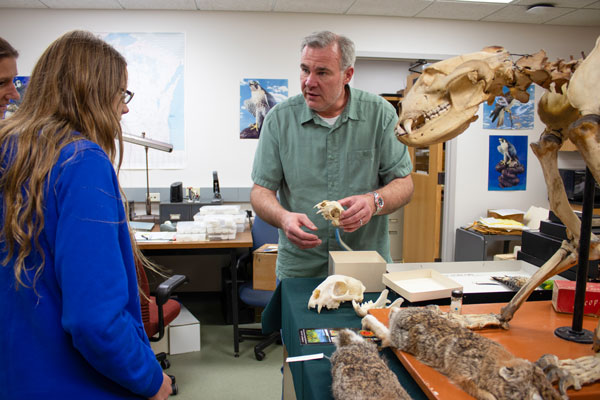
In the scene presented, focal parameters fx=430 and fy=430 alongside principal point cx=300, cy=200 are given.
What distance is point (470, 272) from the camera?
1.81 metres

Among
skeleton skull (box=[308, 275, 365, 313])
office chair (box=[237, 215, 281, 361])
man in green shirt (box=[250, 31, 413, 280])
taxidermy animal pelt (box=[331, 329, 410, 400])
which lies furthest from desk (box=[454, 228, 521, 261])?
taxidermy animal pelt (box=[331, 329, 410, 400])

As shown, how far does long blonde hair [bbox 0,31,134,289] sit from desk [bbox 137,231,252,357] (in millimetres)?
2513

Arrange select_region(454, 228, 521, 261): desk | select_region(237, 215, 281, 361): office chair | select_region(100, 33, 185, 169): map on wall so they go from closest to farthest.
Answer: select_region(237, 215, 281, 361): office chair
select_region(454, 228, 521, 261): desk
select_region(100, 33, 185, 169): map on wall

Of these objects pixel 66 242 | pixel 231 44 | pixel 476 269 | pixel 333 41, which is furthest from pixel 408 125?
pixel 231 44

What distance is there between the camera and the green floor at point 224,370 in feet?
A: 10.1

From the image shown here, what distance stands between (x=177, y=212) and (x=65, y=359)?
351cm

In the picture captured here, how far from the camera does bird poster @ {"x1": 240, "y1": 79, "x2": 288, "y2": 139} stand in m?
4.82

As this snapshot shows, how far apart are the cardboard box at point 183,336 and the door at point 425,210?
2853 millimetres

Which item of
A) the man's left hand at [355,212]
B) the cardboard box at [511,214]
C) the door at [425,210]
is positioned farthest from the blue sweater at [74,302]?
the cardboard box at [511,214]

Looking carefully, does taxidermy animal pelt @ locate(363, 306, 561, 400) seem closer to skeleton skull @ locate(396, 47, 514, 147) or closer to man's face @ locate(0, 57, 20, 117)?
skeleton skull @ locate(396, 47, 514, 147)

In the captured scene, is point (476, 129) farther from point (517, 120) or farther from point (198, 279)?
point (198, 279)

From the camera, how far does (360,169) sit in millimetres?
2156

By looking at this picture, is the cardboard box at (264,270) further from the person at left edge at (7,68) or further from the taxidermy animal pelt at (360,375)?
the taxidermy animal pelt at (360,375)

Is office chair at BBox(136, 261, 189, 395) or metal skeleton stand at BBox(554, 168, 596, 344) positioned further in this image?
office chair at BBox(136, 261, 189, 395)
